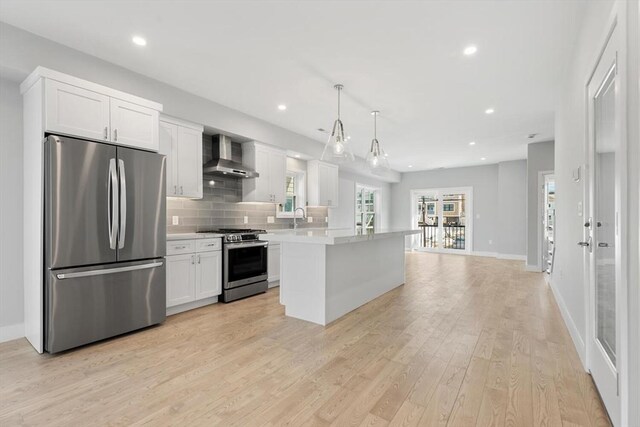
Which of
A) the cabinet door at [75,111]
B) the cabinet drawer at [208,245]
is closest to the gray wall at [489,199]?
the cabinet drawer at [208,245]

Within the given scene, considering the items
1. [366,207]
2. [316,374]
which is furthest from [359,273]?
[366,207]

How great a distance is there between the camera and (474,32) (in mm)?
2648

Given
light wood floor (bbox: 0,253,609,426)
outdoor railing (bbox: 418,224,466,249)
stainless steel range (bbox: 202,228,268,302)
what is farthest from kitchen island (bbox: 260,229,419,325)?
outdoor railing (bbox: 418,224,466,249)

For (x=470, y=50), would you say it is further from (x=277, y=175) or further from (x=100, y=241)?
(x=100, y=241)

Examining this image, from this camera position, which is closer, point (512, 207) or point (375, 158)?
point (375, 158)

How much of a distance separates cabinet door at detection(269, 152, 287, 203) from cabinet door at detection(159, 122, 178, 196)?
1655 mm

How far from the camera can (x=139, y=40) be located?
2.78 m

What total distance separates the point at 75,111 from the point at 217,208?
7.31 ft

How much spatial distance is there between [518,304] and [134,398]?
4191 millimetres

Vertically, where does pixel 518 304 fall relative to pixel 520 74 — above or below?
below

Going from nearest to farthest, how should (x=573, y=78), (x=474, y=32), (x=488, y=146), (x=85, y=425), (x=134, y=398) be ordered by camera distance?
1. (x=85, y=425)
2. (x=134, y=398)
3. (x=474, y=32)
4. (x=573, y=78)
5. (x=488, y=146)

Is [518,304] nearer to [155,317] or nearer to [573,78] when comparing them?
[573,78]

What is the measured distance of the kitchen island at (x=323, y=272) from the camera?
3129 mm

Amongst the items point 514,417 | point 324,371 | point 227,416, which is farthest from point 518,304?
point 227,416
